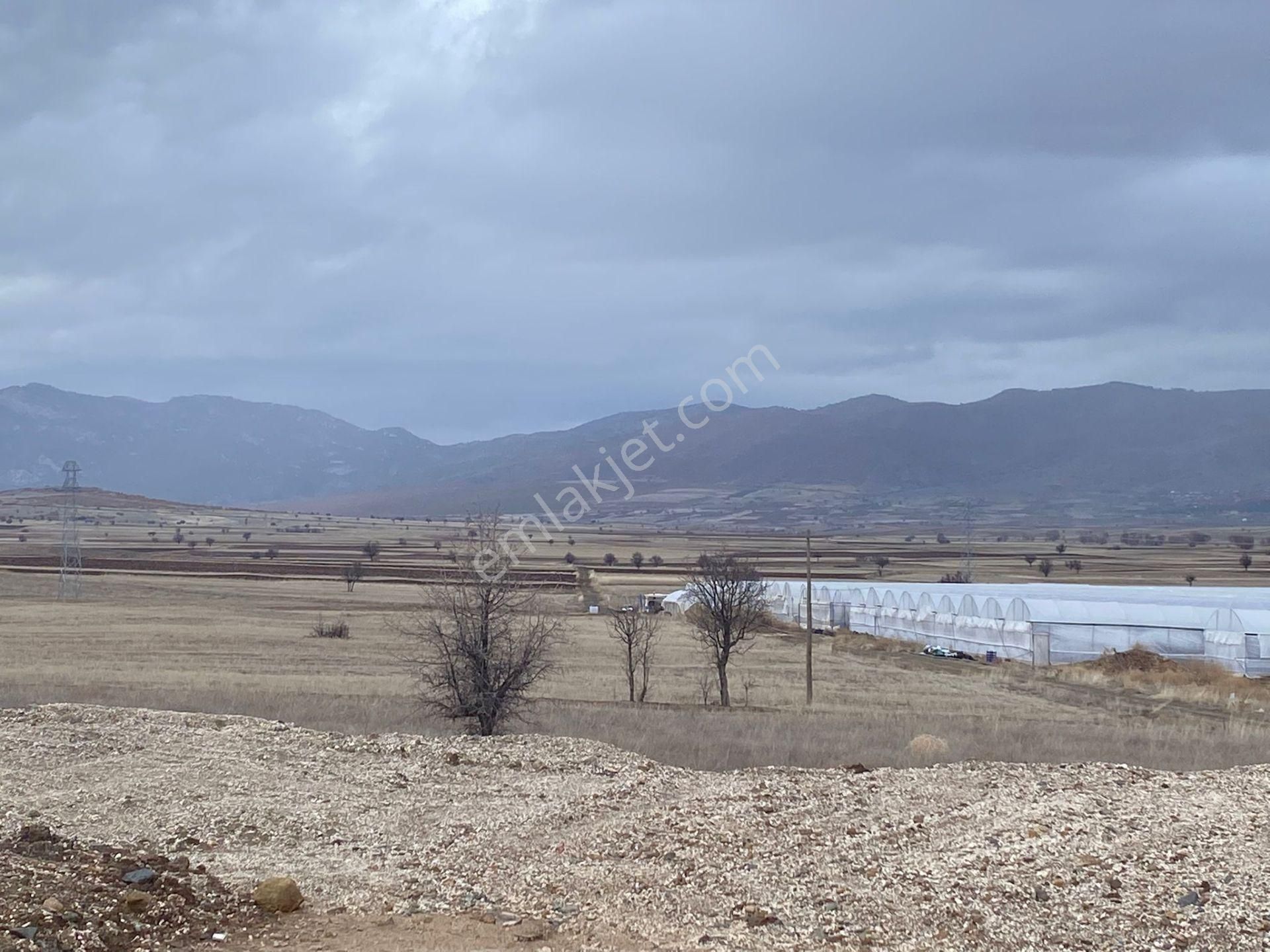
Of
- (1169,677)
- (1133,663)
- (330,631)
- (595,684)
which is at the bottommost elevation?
(1169,677)

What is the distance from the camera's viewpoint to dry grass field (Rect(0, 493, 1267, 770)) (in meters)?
20.4

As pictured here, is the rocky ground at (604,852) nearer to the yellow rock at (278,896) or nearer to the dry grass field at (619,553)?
the yellow rock at (278,896)

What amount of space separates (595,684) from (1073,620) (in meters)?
22.3

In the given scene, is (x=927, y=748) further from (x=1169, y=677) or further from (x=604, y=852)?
(x=1169, y=677)

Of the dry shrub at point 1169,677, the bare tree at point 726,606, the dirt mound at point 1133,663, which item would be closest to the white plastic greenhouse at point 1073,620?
the dirt mound at point 1133,663

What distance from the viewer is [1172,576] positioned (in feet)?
294

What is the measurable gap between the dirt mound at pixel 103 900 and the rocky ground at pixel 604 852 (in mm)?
24

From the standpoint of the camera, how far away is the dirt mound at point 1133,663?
41.0 m

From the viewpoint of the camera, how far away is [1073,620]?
4562 cm

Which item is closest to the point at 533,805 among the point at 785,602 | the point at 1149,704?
the point at 1149,704

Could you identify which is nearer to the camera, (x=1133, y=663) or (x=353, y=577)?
(x=1133, y=663)

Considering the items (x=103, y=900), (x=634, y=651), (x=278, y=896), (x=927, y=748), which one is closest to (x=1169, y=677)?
(x=634, y=651)

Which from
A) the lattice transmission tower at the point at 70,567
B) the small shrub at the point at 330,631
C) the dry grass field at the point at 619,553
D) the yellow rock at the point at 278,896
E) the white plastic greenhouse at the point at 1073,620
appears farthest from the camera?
the dry grass field at the point at 619,553

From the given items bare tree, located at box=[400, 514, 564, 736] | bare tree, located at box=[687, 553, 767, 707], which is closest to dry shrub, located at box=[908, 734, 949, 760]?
bare tree, located at box=[400, 514, 564, 736]
